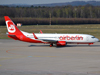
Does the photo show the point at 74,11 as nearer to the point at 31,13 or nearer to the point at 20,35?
the point at 31,13

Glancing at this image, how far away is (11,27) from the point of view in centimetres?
3956

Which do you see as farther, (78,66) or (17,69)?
(78,66)

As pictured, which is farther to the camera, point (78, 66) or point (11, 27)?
point (11, 27)

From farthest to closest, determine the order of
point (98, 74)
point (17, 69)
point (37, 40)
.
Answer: point (37, 40) → point (17, 69) → point (98, 74)

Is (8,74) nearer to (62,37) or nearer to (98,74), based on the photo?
(98,74)

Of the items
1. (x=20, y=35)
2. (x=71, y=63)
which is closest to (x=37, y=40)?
(x=20, y=35)

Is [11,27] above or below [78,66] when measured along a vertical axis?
above

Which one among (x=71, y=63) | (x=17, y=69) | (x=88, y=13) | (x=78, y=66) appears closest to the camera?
(x=17, y=69)

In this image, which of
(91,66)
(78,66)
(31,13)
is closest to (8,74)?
(78,66)

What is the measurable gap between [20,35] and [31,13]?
147084mm

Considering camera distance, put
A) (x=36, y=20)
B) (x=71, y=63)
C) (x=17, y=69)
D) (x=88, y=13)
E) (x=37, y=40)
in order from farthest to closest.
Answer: (x=88, y=13), (x=36, y=20), (x=37, y=40), (x=71, y=63), (x=17, y=69)

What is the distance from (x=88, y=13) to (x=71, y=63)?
6491 inches

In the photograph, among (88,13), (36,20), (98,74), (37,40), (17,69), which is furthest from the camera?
(88,13)

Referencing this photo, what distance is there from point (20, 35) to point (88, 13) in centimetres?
15188
